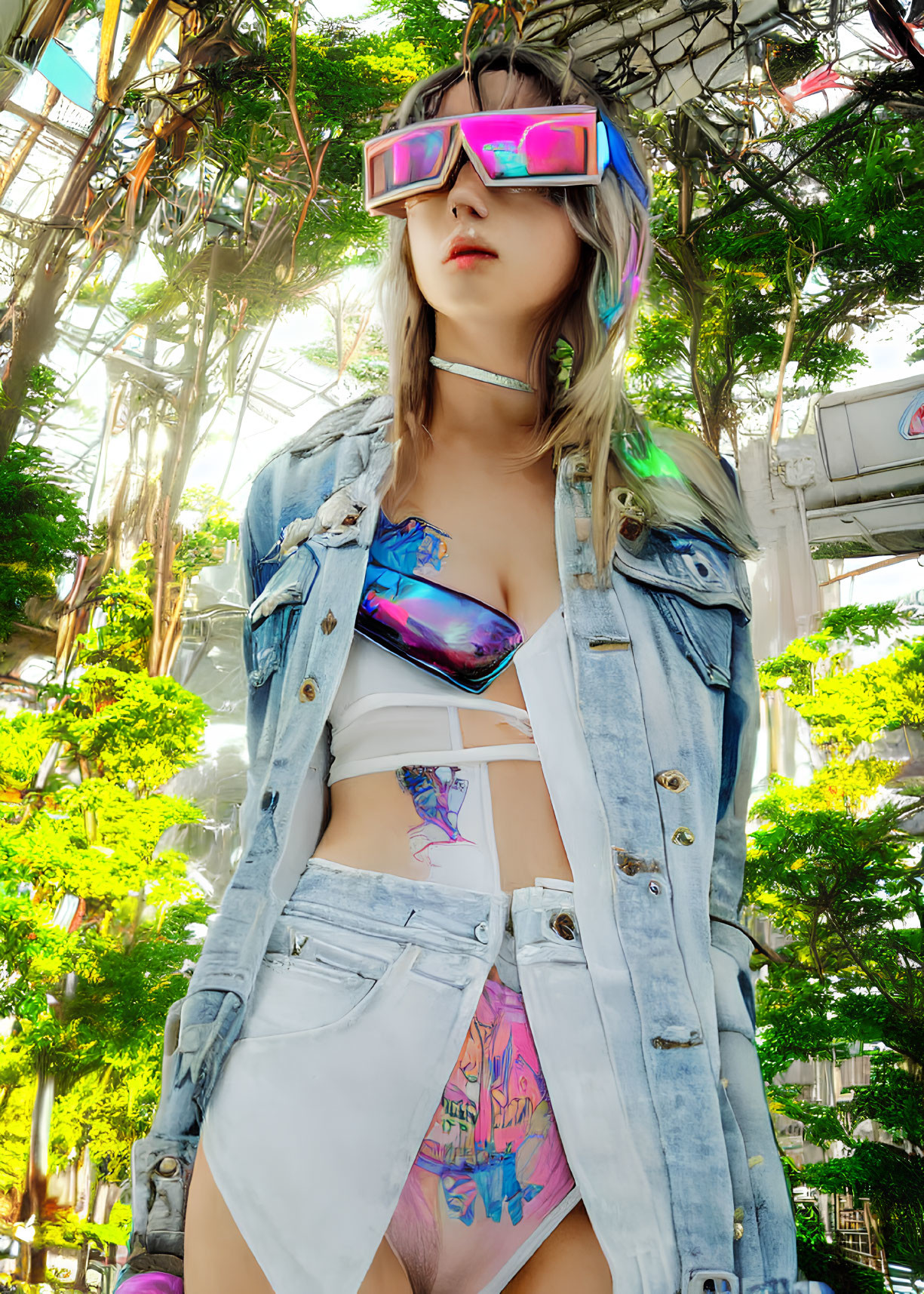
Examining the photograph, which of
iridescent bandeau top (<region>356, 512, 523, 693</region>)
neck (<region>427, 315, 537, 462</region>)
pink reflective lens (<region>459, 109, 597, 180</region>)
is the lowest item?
iridescent bandeau top (<region>356, 512, 523, 693</region>)

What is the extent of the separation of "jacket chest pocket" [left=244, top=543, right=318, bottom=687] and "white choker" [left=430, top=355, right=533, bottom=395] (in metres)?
0.32

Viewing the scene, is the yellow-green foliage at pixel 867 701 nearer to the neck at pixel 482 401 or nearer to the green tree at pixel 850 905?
the green tree at pixel 850 905

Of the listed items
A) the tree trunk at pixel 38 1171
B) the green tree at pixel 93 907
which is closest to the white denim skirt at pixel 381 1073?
the green tree at pixel 93 907

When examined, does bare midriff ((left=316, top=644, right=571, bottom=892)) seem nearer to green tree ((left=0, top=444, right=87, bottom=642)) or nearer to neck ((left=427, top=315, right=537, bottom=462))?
neck ((left=427, top=315, right=537, bottom=462))

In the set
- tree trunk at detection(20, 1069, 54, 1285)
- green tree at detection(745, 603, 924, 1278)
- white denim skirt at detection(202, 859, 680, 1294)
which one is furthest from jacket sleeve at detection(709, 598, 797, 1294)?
tree trunk at detection(20, 1069, 54, 1285)

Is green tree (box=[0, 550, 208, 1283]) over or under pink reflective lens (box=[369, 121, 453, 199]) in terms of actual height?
under

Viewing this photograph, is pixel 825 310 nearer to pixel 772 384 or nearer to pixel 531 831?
pixel 772 384

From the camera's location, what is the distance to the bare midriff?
1080mm

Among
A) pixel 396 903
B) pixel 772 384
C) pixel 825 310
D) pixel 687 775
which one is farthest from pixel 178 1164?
pixel 825 310

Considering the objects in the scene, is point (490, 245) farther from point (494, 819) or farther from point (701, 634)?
point (494, 819)

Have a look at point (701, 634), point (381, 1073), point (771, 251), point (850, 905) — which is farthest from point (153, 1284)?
point (771, 251)

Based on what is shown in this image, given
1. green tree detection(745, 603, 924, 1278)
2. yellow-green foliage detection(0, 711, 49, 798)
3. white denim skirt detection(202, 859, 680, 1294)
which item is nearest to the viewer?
white denim skirt detection(202, 859, 680, 1294)

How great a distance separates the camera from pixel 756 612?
209 centimetres

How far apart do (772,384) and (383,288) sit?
38.7 inches
